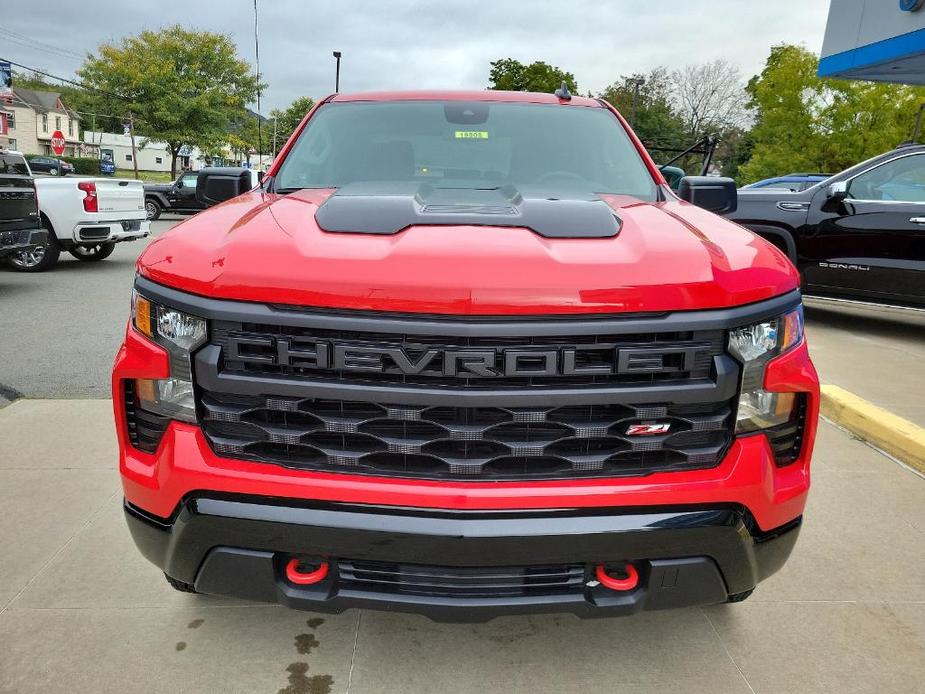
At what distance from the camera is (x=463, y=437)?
1.73 metres

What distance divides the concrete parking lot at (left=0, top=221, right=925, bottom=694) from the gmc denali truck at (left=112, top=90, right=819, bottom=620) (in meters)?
0.45

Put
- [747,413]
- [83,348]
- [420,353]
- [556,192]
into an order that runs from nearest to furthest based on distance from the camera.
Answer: [420,353], [747,413], [556,192], [83,348]

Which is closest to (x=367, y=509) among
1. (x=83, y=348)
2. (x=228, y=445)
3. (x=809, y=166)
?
(x=228, y=445)

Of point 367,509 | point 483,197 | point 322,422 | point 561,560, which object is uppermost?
point 483,197

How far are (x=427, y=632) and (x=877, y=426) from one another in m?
3.14

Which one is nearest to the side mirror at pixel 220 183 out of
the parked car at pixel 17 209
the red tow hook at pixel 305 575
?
the red tow hook at pixel 305 575

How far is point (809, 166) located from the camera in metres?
25.1

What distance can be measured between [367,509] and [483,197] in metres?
1.10

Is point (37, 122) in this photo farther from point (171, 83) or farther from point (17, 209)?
point (17, 209)

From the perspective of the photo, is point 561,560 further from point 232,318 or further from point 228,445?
point 232,318

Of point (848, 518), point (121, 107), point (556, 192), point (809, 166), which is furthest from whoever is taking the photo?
point (121, 107)

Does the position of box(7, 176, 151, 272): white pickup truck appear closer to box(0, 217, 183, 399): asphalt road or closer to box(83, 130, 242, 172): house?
box(0, 217, 183, 399): asphalt road

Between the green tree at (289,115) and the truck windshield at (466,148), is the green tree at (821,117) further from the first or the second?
the green tree at (289,115)

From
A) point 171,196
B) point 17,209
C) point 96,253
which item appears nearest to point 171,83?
point 171,196
